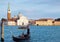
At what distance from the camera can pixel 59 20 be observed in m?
121

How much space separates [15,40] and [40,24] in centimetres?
9821

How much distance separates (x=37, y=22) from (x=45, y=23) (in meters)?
4.97

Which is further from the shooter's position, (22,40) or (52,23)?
(52,23)

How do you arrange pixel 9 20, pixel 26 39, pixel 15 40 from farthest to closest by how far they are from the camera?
pixel 9 20
pixel 26 39
pixel 15 40

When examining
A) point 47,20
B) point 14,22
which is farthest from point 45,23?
point 14,22

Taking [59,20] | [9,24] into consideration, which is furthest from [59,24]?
[9,24]

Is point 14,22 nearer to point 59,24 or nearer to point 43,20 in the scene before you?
point 43,20

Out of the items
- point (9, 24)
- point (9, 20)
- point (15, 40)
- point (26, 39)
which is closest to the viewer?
point (15, 40)

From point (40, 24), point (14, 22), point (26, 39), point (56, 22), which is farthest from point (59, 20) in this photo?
point (26, 39)

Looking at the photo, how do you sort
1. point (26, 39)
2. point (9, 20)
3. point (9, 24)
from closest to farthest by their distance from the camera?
point (26, 39)
point (9, 20)
point (9, 24)

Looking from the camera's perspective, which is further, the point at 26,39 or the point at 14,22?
the point at 14,22

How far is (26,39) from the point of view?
93.2 ft

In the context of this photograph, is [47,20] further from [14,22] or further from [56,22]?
[14,22]

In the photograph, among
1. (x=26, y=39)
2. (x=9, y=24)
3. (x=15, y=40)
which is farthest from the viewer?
(x=9, y=24)
